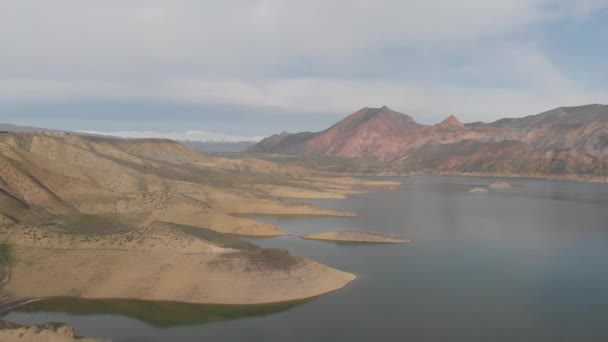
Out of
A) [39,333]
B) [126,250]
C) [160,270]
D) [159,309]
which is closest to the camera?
[39,333]

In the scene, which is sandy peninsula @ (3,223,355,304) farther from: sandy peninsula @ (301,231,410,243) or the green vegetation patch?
sandy peninsula @ (301,231,410,243)

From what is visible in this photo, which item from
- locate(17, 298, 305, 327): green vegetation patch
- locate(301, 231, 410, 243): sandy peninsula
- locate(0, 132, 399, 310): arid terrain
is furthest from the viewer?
locate(301, 231, 410, 243): sandy peninsula

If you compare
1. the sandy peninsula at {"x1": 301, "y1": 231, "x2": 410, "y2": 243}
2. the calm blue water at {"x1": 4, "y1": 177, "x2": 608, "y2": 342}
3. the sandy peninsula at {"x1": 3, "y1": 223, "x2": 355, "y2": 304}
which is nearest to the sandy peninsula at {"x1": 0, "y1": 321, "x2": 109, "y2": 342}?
the calm blue water at {"x1": 4, "y1": 177, "x2": 608, "y2": 342}

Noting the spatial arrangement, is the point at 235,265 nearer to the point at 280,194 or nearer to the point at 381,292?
the point at 381,292

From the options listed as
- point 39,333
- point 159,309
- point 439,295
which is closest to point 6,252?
point 159,309

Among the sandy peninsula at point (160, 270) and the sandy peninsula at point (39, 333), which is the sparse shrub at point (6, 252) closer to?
the sandy peninsula at point (160, 270)

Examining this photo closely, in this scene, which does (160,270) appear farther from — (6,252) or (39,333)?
(6,252)
